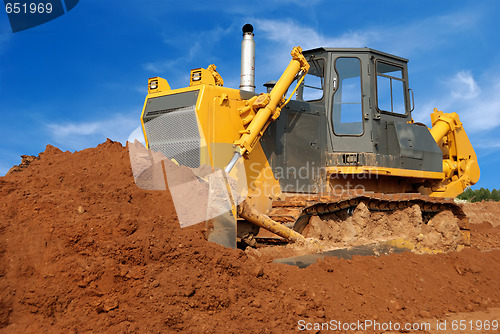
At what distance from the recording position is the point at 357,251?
268 inches

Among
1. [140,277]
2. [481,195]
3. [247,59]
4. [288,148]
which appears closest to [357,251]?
[288,148]

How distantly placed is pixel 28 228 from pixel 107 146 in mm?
2645

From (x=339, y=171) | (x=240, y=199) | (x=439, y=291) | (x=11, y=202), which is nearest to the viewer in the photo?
(x=11, y=202)

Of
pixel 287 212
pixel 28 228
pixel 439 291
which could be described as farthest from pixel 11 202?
pixel 439 291

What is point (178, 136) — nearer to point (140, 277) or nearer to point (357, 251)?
point (140, 277)

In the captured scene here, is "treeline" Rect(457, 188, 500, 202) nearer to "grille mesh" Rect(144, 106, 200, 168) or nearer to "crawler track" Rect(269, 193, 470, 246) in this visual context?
"crawler track" Rect(269, 193, 470, 246)

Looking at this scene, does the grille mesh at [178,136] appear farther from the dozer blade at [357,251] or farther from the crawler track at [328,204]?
the dozer blade at [357,251]

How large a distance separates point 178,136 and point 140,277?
9.85 feet

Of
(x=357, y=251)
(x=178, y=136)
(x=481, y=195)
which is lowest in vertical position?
(x=357, y=251)

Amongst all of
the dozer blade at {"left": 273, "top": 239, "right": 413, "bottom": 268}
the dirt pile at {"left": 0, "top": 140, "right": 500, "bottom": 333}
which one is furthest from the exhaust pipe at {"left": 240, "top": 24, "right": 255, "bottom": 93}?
the dozer blade at {"left": 273, "top": 239, "right": 413, "bottom": 268}

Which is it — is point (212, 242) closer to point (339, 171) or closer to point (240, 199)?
point (240, 199)

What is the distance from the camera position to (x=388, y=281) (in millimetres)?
6258

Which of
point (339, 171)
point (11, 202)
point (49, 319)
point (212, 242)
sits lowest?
point (49, 319)

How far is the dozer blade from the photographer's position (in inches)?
235
